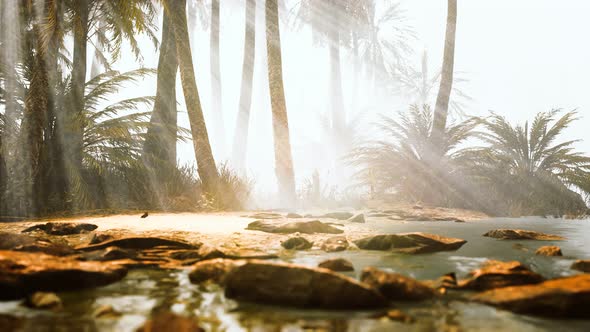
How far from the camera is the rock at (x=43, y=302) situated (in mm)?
1749

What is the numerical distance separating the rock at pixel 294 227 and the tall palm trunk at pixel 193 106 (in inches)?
144

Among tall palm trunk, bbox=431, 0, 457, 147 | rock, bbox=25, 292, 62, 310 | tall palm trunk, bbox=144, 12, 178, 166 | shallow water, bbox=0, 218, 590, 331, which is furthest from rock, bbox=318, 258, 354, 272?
tall palm trunk, bbox=431, 0, 457, 147

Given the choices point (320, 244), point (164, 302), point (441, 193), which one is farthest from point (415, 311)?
point (441, 193)

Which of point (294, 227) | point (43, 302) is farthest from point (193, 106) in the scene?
point (43, 302)

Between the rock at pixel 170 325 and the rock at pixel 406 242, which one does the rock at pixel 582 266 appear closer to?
the rock at pixel 406 242

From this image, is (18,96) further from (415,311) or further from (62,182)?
(415,311)

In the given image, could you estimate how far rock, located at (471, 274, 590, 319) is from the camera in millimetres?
1705

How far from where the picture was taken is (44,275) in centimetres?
206

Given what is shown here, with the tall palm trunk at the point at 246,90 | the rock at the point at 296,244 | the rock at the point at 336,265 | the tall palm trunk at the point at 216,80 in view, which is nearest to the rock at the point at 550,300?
the rock at the point at 336,265

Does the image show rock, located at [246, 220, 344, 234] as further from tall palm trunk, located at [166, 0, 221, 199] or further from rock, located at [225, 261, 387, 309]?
tall palm trunk, located at [166, 0, 221, 199]

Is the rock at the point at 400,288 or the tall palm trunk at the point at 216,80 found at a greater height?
the tall palm trunk at the point at 216,80

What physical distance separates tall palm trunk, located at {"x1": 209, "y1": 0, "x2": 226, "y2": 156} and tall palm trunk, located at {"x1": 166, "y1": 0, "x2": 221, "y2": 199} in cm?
720

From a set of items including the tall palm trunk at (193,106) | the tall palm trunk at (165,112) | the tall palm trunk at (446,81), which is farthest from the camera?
the tall palm trunk at (446,81)

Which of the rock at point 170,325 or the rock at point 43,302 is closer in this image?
the rock at point 170,325
